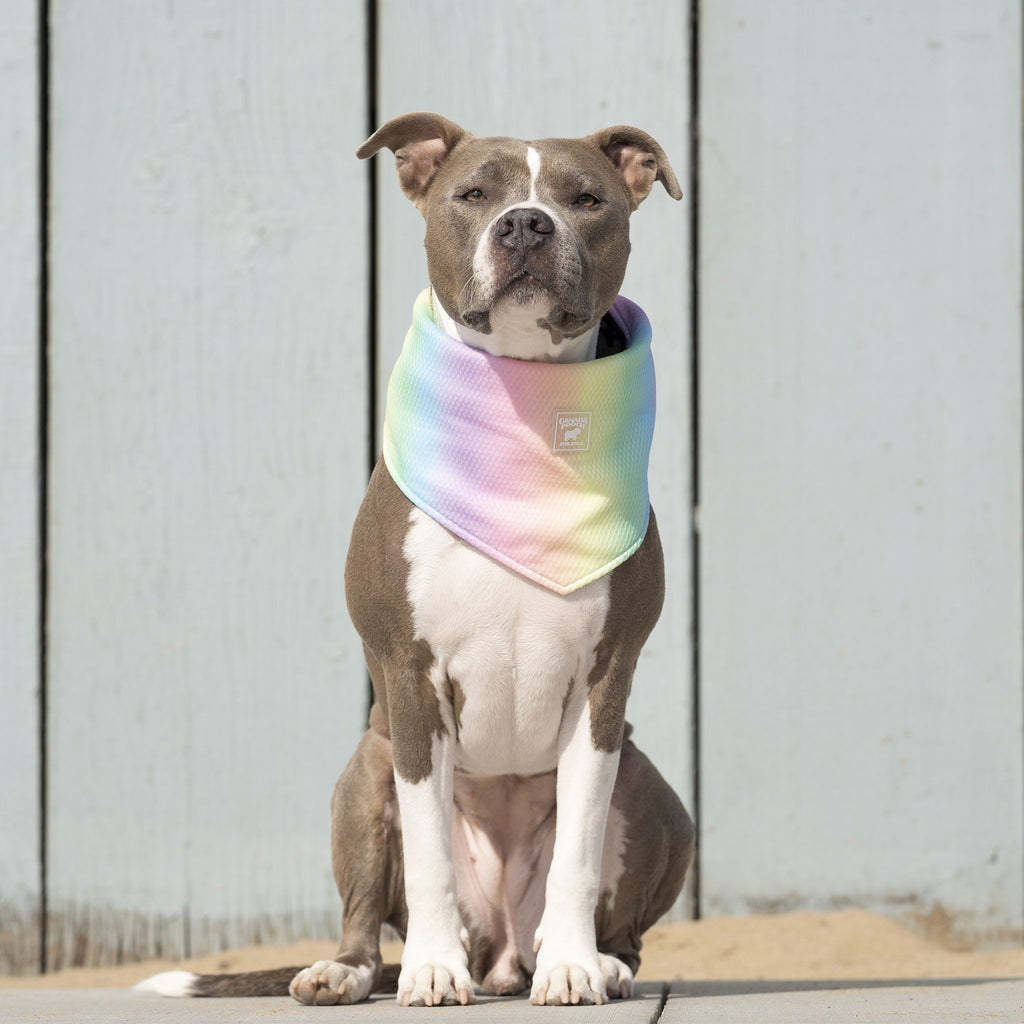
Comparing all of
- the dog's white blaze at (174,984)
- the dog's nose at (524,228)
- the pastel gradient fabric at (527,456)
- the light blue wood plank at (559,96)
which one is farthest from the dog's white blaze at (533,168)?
the dog's white blaze at (174,984)

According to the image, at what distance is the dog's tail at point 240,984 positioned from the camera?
10.9 ft

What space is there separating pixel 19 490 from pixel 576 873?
2.38 meters

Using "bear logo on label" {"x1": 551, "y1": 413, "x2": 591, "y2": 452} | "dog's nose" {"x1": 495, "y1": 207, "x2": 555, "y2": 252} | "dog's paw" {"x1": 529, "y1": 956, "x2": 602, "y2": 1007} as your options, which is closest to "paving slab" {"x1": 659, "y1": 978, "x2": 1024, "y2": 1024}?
"dog's paw" {"x1": 529, "y1": 956, "x2": 602, "y2": 1007}

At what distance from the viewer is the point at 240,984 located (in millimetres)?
3350

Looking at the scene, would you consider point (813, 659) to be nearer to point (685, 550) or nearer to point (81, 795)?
point (685, 550)

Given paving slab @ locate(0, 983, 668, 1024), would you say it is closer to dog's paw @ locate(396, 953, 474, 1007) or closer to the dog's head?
dog's paw @ locate(396, 953, 474, 1007)

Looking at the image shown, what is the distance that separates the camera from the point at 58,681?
4.64 m

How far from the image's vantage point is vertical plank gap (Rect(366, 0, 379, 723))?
4.68 meters

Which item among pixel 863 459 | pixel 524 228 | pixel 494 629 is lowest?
pixel 494 629

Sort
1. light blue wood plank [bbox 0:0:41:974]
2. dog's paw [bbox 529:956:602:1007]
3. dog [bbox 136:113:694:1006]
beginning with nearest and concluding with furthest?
dog's paw [bbox 529:956:602:1007], dog [bbox 136:113:694:1006], light blue wood plank [bbox 0:0:41:974]

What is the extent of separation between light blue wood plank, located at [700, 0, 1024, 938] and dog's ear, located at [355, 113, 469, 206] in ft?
4.95

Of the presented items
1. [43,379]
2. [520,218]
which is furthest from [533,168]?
[43,379]

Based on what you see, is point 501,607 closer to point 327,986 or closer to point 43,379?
point 327,986

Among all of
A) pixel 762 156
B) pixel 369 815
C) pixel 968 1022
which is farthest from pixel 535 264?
pixel 762 156
